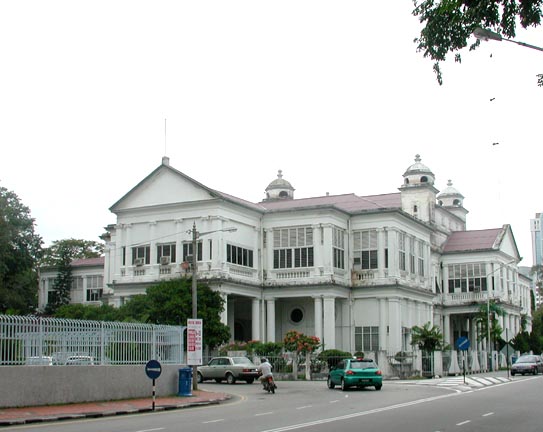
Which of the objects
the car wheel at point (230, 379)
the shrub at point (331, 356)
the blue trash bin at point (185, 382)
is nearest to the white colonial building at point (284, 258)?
the shrub at point (331, 356)

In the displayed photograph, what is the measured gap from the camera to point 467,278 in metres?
74.8

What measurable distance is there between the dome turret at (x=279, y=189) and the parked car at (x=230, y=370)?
34.7m

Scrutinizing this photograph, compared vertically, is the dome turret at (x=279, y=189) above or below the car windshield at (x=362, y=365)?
above

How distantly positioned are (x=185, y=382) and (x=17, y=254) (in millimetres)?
39798

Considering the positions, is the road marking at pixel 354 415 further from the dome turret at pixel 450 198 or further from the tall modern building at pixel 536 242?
the tall modern building at pixel 536 242

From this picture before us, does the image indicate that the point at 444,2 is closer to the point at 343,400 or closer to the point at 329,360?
the point at 343,400

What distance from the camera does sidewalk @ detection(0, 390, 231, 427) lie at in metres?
21.4

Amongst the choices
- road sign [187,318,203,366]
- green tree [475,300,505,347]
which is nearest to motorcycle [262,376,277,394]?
road sign [187,318,203,366]

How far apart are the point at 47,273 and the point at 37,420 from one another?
54.6m

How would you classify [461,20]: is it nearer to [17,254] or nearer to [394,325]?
[394,325]

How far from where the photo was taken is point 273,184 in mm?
76500

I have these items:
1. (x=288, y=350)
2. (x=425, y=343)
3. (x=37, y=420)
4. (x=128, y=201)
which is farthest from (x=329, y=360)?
(x=37, y=420)

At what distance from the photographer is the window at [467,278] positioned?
74312 mm

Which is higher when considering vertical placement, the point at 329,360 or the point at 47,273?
the point at 47,273
